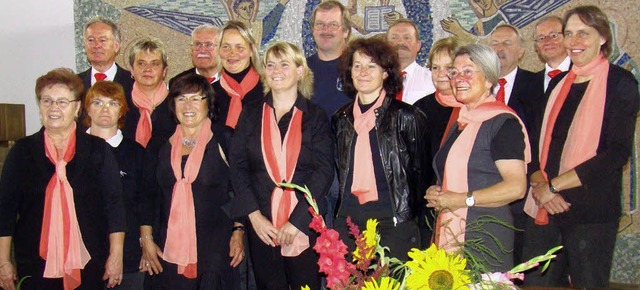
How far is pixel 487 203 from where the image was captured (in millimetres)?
2721

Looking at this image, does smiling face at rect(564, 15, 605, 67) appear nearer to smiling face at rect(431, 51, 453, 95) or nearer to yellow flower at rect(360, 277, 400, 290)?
smiling face at rect(431, 51, 453, 95)

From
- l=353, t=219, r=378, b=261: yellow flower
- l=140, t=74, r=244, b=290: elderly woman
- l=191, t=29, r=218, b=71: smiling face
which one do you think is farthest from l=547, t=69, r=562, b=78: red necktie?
l=353, t=219, r=378, b=261: yellow flower

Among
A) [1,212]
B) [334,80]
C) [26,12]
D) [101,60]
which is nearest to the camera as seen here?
[1,212]


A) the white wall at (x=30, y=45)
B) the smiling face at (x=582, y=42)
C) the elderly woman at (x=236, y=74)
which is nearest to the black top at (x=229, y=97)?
the elderly woman at (x=236, y=74)

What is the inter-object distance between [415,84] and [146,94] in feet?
5.09

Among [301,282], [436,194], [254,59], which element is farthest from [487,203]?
[254,59]

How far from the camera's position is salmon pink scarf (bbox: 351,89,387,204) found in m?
3.15

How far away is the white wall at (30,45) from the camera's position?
573cm

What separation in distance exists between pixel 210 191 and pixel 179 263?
0.38 metres

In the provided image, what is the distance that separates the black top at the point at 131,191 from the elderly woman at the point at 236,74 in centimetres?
56

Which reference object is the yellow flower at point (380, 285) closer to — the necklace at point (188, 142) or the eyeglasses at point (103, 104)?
the necklace at point (188, 142)

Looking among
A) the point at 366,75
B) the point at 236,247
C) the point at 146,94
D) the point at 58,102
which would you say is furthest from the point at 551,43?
the point at 58,102

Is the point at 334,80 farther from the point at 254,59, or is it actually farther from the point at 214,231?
the point at 214,231

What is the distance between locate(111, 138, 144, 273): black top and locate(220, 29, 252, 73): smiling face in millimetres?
738
